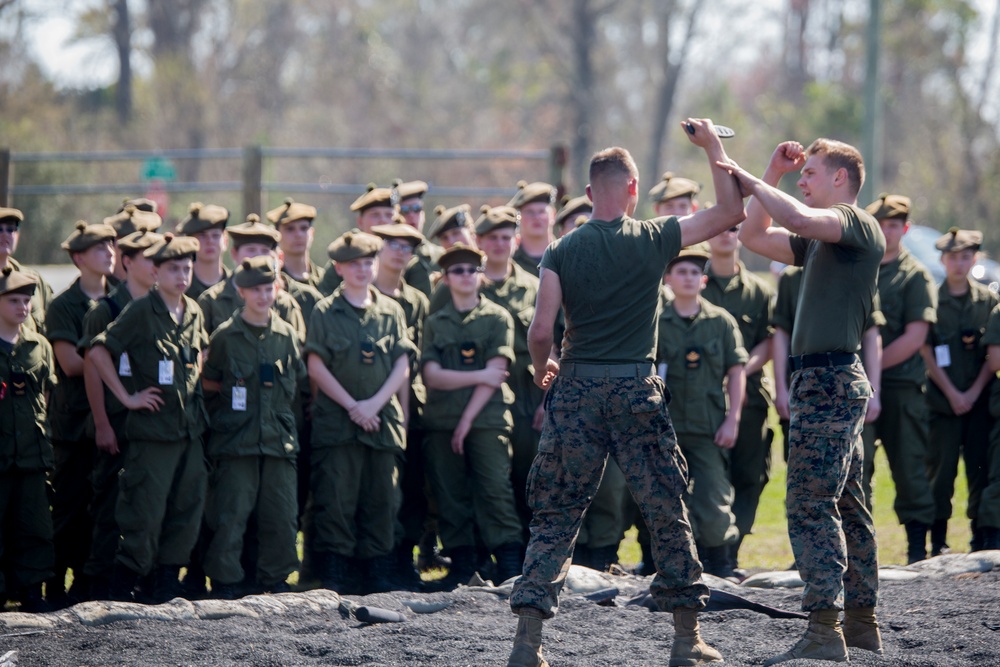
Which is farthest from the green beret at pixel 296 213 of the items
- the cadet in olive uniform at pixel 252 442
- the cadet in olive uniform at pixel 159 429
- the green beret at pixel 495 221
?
the cadet in olive uniform at pixel 159 429

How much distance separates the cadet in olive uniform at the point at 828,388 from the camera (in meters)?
5.77

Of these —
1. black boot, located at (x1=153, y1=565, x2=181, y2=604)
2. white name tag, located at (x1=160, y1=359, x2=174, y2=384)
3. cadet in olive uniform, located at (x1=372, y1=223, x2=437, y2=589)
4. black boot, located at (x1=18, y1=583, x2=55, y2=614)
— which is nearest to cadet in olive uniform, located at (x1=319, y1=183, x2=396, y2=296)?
cadet in olive uniform, located at (x1=372, y1=223, x2=437, y2=589)

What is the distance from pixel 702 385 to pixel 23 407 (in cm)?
418

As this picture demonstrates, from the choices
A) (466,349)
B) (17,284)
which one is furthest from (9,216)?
(466,349)

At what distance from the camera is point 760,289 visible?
9.11 metres

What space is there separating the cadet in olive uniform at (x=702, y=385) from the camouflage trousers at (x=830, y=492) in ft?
7.33

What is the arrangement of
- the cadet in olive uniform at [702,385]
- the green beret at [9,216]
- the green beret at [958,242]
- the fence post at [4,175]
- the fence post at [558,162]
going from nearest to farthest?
the green beret at [9,216] < the cadet in olive uniform at [702,385] < the green beret at [958,242] < the fence post at [558,162] < the fence post at [4,175]

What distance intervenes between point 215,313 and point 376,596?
2.37m

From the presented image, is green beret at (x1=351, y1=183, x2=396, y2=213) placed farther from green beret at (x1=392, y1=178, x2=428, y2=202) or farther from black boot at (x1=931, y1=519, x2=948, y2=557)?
black boot at (x1=931, y1=519, x2=948, y2=557)

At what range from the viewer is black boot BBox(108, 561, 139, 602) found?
7.56 metres

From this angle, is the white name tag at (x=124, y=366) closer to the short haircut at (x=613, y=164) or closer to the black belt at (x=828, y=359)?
the short haircut at (x=613, y=164)

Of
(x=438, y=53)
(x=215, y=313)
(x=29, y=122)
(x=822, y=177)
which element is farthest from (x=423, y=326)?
(x=438, y=53)

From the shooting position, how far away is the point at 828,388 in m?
5.91

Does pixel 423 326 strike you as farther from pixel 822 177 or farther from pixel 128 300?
pixel 822 177
